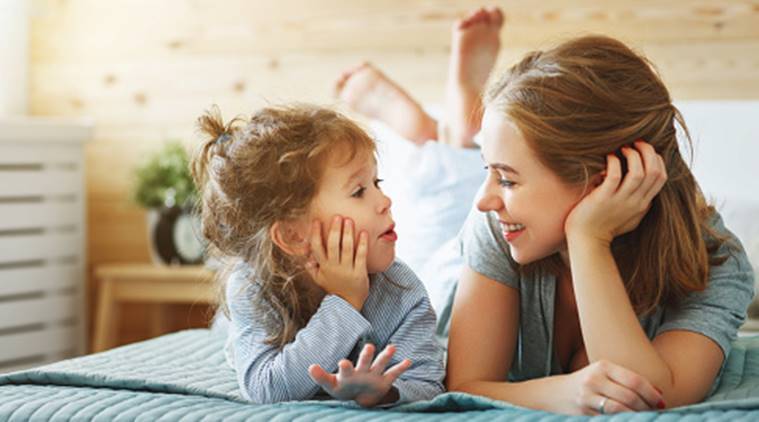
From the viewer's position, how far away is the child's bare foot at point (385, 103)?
2.46 metres

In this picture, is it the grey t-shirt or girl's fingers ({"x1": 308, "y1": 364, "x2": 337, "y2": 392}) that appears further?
the grey t-shirt

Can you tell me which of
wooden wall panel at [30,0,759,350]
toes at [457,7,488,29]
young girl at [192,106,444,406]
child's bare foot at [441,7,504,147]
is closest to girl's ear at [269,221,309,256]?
young girl at [192,106,444,406]

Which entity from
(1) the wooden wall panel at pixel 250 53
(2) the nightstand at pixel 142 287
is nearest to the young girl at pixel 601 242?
(1) the wooden wall panel at pixel 250 53

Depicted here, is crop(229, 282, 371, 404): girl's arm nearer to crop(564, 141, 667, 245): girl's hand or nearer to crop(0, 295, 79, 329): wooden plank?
crop(564, 141, 667, 245): girl's hand

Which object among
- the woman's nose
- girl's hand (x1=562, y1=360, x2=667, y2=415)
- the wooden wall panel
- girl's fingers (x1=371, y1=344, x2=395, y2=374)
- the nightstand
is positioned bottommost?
the nightstand

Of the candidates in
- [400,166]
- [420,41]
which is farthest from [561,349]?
[420,41]

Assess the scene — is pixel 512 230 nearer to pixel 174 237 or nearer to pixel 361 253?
pixel 361 253

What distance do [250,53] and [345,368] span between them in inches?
85.1

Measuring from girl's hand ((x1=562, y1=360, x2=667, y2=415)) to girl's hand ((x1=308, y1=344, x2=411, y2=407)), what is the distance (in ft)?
0.61

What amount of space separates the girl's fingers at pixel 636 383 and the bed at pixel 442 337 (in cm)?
3

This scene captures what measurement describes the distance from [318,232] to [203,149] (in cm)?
22

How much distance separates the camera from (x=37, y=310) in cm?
312

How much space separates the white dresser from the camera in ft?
9.94

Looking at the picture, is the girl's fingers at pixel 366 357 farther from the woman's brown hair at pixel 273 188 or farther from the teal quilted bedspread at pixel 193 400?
the woman's brown hair at pixel 273 188
